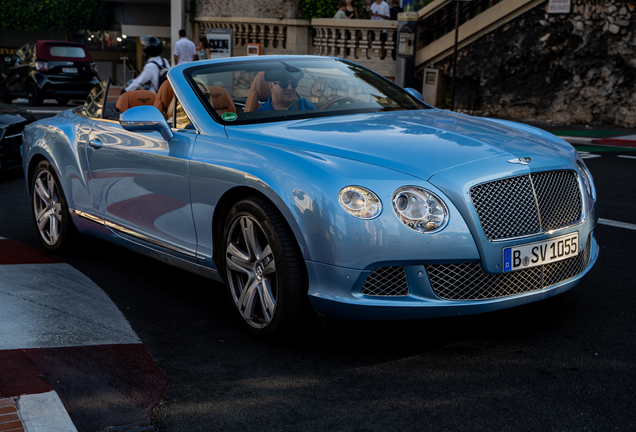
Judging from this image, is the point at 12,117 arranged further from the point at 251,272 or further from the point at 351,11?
the point at 351,11

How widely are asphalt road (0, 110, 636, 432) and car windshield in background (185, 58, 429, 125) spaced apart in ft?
3.90

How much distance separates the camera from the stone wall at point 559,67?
1647 centimetres

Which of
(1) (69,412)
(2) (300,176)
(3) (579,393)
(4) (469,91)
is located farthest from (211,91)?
(4) (469,91)

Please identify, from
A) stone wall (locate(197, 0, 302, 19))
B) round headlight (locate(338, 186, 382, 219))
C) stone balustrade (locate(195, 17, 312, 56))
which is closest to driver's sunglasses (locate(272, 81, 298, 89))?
round headlight (locate(338, 186, 382, 219))

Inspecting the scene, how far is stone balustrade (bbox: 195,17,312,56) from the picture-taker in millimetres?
24547

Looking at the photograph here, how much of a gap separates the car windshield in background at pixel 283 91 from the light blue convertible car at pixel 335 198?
0.01 meters

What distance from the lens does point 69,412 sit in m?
3.01

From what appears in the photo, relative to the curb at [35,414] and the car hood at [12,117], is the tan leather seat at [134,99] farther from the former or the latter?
the car hood at [12,117]

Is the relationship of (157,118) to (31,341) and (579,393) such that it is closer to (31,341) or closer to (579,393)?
(31,341)

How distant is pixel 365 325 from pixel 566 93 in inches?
583

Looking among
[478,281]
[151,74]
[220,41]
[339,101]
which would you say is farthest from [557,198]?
[220,41]

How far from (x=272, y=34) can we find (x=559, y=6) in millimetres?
10543

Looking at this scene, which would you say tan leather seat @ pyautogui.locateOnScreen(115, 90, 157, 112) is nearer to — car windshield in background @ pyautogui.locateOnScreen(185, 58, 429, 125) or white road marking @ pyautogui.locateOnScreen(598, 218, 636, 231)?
car windshield in background @ pyautogui.locateOnScreen(185, 58, 429, 125)

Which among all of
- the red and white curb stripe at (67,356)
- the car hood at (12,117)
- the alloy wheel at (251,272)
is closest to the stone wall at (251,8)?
the car hood at (12,117)
